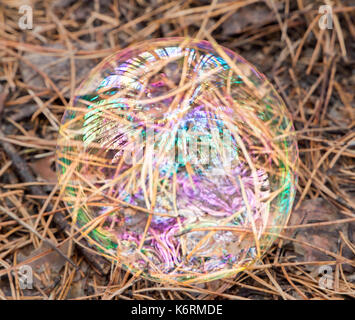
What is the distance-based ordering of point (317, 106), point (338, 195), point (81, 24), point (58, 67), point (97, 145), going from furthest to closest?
point (81, 24) → point (58, 67) → point (317, 106) → point (338, 195) → point (97, 145)

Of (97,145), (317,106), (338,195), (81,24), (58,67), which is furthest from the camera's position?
(81,24)

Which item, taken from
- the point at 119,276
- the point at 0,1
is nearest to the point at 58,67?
the point at 0,1

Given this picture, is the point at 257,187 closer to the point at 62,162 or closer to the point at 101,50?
the point at 62,162

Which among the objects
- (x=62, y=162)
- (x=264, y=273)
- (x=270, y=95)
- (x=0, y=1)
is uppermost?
(x=0, y=1)
